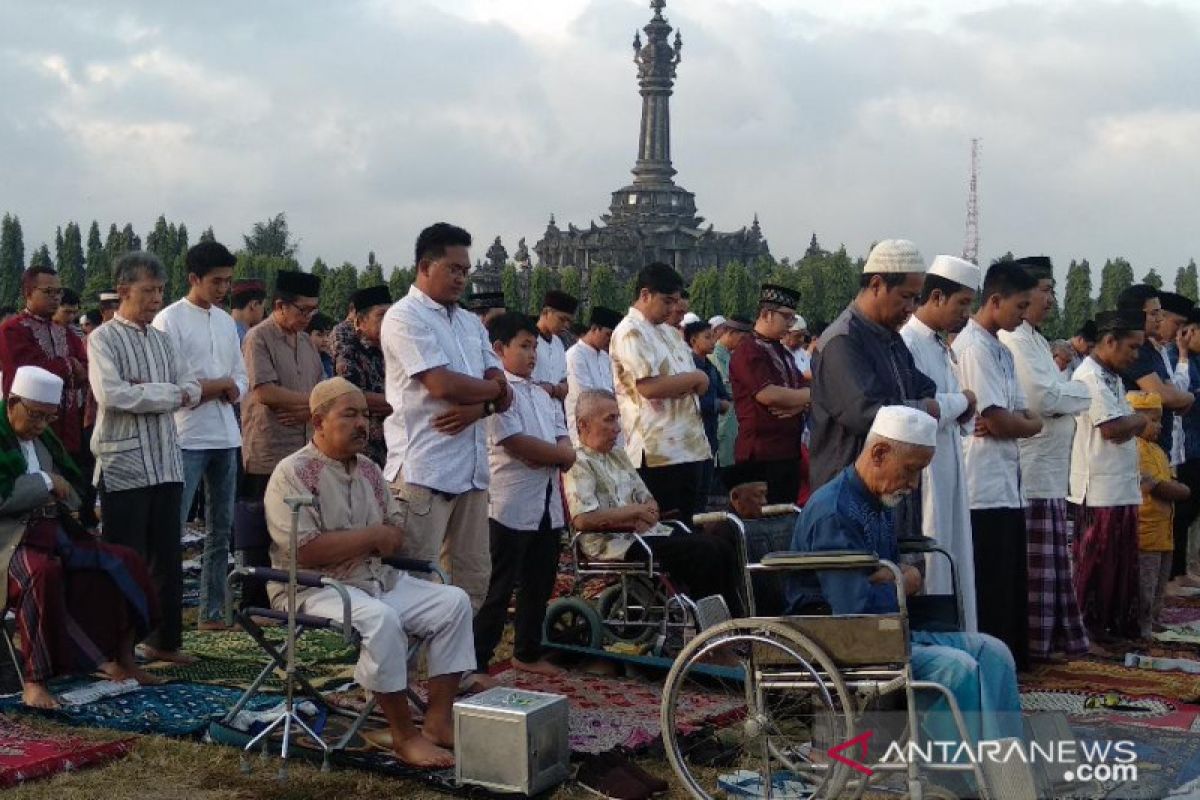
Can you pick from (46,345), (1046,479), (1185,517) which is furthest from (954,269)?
(46,345)

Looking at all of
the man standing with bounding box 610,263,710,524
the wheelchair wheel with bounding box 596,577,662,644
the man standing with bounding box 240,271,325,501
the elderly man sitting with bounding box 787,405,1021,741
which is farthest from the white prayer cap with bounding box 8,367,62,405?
the elderly man sitting with bounding box 787,405,1021,741

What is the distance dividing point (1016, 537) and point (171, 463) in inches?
179

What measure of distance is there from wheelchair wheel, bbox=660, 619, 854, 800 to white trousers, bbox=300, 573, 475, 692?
1.01m

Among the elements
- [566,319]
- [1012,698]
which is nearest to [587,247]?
[566,319]

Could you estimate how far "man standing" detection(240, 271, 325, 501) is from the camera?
28.3 ft

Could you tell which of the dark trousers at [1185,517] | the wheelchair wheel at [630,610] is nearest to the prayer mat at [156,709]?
the wheelchair wheel at [630,610]

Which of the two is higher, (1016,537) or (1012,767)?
(1016,537)

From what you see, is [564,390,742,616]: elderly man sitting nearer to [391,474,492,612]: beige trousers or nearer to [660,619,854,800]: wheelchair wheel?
[391,474,492,612]: beige trousers

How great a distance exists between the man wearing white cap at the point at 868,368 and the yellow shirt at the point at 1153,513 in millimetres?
2928

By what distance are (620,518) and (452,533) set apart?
42.7 inches

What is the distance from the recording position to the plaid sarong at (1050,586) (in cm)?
776

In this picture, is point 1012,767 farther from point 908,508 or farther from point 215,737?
point 215,737

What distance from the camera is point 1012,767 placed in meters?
4.48

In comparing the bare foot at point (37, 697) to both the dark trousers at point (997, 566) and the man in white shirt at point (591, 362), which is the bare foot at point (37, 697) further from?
the dark trousers at point (997, 566)
